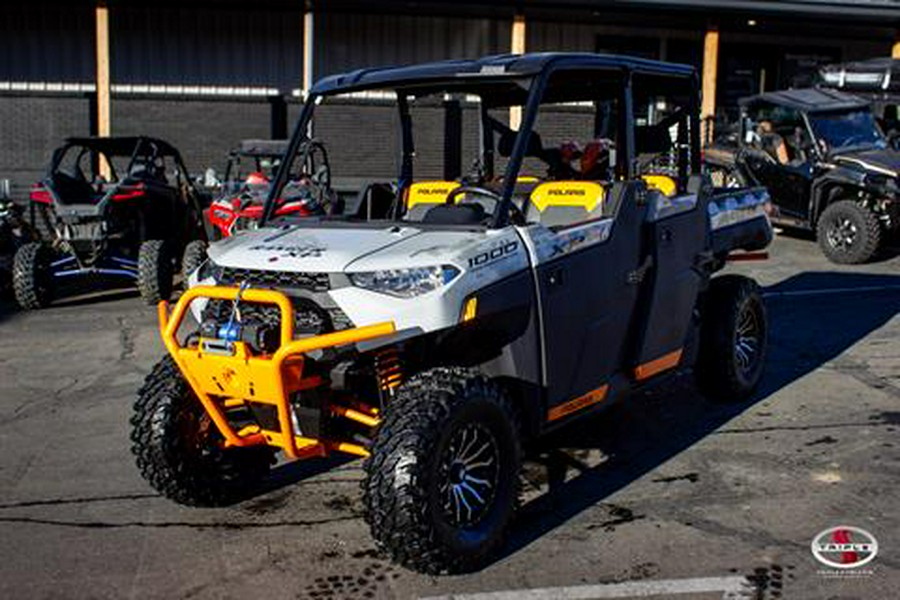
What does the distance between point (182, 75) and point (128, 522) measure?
16.0 meters

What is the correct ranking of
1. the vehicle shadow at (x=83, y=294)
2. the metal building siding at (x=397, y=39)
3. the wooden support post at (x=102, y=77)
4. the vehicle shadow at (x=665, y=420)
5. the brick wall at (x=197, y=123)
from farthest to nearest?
the metal building siding at (x=397, y=39)
the brick wall at (x=197, y=123)
the wooden support post at (x=102, y=77)
the vehicle shadow at (x=83, y=294)
the vehicle shadow at (x=665, y=420)

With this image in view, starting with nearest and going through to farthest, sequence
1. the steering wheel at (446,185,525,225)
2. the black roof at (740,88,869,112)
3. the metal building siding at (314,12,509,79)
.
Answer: the steering wheel at (446,185,525,225), the black roof at (740,88,869,112), the metal building siding at (314,12,509,79)

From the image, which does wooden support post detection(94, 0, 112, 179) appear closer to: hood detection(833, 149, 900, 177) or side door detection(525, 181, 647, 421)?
hood detection(833, 149, 900, 177)

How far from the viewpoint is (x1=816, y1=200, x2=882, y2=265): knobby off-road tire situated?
11938 millimetres

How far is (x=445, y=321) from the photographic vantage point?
406 cm

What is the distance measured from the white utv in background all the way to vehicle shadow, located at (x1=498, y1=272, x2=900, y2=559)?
41 cm

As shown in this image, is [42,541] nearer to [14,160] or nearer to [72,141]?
[72,141]

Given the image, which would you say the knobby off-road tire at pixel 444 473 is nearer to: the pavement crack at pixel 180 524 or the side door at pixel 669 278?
the pavement crack at pixel 180 524

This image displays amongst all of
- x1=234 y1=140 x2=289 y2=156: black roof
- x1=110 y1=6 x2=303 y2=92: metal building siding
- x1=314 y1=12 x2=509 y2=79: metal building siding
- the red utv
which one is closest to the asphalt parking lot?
the red utv

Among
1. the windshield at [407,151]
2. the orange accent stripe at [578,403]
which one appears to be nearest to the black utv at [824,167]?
the windshield at [407,151]

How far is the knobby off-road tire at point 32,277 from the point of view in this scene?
10.4 m

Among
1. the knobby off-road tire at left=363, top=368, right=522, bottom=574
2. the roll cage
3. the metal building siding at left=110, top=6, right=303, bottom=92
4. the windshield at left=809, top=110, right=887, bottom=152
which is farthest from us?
the metal building siding at left=110, top=6, right=303, bottom=92

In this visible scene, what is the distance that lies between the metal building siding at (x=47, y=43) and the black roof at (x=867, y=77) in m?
12.8

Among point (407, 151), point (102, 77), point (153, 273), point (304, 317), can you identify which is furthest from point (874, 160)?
point (102, 77)
